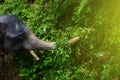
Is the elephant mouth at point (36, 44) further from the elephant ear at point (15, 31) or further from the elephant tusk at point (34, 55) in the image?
the elephant ear at point (15, 31)

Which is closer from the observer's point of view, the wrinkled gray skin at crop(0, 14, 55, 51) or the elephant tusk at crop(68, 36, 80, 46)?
the elephant tusk at crop(68, 36, 80, 46)

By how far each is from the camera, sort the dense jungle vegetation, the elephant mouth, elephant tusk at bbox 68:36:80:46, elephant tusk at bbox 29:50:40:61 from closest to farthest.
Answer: the dense jungle vegetation < elephant tusk at bbox 68:36:80:46 < the elephant mouth < elephant tusk at bbox 29:50:40:61

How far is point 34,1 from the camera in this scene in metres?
8.62

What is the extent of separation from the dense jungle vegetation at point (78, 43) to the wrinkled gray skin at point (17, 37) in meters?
0.32

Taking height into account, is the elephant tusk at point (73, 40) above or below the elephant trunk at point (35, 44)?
above

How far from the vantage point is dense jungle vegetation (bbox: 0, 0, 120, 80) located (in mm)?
5926

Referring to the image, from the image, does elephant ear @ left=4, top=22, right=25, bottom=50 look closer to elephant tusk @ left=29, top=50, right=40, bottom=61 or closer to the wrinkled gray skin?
the wrinkled gray skin

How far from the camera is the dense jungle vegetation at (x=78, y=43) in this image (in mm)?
5926

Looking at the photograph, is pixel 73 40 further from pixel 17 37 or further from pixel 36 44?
pixel 17 37

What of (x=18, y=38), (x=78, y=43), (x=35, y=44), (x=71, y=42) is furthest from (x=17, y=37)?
(x=78, y=43)

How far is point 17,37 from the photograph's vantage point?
20.8 ft

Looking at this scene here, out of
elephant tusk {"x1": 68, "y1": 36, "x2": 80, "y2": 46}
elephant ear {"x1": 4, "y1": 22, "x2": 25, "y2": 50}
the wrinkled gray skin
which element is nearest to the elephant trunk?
the wrinkled gray skin

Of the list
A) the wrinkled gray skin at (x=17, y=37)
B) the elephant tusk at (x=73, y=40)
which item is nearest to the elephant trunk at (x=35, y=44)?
the wrinkled gray skin at (x=17, y=37)

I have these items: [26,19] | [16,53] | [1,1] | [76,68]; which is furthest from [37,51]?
[1,1]
